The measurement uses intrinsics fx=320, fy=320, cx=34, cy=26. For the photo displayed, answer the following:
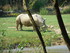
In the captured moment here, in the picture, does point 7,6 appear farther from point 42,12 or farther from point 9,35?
point 9,35

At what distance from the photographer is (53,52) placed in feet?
52.9

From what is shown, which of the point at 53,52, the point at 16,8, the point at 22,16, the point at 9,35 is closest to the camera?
the point at 53,52

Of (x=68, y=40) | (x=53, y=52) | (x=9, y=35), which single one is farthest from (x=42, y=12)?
(x=68, y=40)

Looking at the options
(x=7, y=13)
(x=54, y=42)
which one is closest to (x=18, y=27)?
(x=54, y=42)

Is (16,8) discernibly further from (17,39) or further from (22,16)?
(17,39)

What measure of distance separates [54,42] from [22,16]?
579cm

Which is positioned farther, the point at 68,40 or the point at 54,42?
the point at 54,42

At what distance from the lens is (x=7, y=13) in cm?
4253

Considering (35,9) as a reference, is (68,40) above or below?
above

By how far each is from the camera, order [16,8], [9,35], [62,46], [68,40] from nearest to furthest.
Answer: [68,40] → [62,46] → [9,35] → [16,8]

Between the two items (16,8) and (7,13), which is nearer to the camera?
(7,13)

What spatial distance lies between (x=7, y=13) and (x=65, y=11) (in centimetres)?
840

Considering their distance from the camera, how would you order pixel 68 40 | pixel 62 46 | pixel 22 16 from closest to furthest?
1. pixel 68 40
2. pixel 62 46
3. pixel 22 16

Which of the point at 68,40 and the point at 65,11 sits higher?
the point at 68,40
